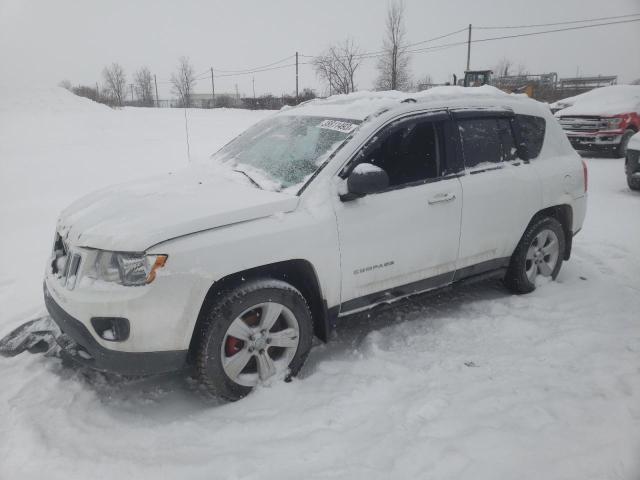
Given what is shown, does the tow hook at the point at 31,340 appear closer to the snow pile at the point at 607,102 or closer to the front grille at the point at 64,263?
the front grille at the point at 64,263

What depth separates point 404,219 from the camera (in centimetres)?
335

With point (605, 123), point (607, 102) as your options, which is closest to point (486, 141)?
point (605, 123)

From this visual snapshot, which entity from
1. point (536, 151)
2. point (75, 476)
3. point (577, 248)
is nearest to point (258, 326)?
point (75, 476)

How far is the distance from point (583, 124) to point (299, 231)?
42.2ft

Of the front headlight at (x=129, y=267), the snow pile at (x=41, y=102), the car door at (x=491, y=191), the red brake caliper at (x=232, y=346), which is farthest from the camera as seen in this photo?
the snow pile at (x=41, y=102)

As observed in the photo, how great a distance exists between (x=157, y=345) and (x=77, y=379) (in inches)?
36.3

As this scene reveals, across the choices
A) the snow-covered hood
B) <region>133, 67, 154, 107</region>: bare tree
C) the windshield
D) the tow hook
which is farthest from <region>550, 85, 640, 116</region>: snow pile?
<region>133, 67, 154, 107</region>: bare tree

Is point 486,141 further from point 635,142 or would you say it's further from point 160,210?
point 635,142

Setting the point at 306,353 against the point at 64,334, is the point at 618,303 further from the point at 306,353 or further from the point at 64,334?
the point at 64,334

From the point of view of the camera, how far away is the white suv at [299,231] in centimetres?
258

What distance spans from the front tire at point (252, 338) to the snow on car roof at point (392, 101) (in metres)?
1.49

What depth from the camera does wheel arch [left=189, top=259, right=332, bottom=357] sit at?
277 cm

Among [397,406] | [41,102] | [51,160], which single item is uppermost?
[41,102]

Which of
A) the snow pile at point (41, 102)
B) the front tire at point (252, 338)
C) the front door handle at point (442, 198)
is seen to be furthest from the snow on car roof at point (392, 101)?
the snow pile at point (41, 102)
